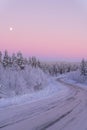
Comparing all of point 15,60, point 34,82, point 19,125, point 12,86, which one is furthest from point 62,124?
point 15,60

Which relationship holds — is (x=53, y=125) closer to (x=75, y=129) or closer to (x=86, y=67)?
(x=75, y=129)

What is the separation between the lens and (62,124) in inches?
365

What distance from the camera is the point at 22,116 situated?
1041 cm

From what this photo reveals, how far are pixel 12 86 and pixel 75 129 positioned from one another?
63.9ft

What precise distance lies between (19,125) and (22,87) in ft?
62.8

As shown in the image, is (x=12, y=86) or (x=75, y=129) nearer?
(x=75, y=129)

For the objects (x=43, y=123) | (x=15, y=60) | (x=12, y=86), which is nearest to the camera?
(x=43, y=123)

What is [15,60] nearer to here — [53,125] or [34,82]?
[34,82]

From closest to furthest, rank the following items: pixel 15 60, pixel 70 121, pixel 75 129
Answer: pixel 75 129 → pixel 70 121 → pixel 15 60

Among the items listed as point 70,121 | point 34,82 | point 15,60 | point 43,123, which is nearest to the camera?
point 43,123

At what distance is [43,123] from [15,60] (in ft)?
227

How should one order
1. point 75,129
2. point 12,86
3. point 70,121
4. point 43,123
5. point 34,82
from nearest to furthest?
point 75,129 < point 43,123 < point 70,121 < point 12,86 < point 34,82

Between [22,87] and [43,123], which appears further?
[22,87]

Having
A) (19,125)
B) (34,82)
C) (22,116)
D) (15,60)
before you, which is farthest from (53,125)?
(15,60)
